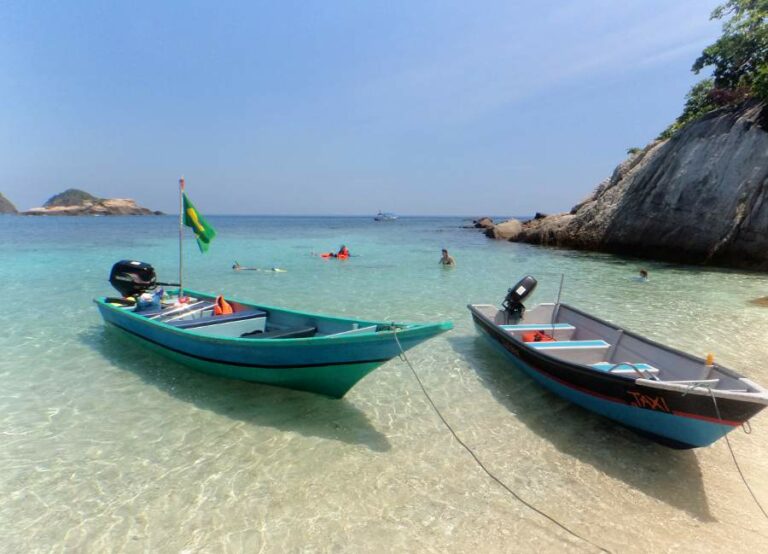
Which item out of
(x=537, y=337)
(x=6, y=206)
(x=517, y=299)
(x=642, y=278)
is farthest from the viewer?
(x=6, y=206)

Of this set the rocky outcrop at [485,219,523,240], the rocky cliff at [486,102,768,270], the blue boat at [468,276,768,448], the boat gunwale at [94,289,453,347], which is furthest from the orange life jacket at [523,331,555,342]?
the rocky outcrop at [485,219,523,240]

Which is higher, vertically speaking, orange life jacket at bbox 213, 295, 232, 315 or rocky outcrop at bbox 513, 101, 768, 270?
rocky outcrop at bbox 513, 101, 768, 270

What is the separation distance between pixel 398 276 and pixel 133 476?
17.5 m

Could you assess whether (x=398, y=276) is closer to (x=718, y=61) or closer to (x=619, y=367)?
(x=619, y=367)

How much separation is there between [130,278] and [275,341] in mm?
7294

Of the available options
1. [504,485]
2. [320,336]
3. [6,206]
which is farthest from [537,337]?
[6,206]

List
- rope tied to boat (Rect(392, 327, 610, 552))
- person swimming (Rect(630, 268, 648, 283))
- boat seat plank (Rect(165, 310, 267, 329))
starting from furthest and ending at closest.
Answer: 1. person swimming (Rect(630, 268, 648, 283))
2. boat seat plank (Rect(165, 310, 267, 329))
3. rope tied to boat (Rect(392, 327, 610, 552))

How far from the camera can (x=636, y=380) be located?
18.0ft

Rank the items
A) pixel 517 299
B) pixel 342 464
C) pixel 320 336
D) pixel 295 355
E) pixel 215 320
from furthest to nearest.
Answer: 1. pixel 517 299
2. pixel 215 320
3. pixel 320 336
4. pixel 295 355
5. pixel 342 464

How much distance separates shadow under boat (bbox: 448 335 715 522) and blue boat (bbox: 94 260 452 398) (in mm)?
2416

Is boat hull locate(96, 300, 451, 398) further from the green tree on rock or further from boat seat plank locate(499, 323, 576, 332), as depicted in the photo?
the green tree on rock

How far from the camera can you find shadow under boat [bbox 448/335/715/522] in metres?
5.22

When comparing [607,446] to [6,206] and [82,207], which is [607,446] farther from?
[6,206]

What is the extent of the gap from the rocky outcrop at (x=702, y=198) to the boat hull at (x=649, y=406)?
24.6 metres
